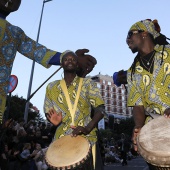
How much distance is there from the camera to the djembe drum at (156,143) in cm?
199

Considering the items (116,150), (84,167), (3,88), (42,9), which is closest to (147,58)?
(84,167)

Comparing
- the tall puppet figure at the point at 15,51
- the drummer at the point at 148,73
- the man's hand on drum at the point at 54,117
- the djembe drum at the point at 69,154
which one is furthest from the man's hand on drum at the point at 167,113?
the tall puppet figure at the point at 15,51

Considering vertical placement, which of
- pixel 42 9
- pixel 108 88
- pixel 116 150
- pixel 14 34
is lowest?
pixel 116 150

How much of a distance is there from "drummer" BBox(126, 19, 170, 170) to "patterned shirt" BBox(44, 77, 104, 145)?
1.42 feet

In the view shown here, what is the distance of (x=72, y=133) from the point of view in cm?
283

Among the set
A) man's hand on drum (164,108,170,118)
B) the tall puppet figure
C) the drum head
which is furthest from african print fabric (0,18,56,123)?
man's hand on drum (164,108,170,118)

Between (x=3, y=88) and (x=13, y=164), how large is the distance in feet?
13.7

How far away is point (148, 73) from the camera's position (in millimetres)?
2826

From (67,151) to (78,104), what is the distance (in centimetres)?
60

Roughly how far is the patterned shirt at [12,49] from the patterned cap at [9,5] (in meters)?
0.14

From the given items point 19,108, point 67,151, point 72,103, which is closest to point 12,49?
point 72,103

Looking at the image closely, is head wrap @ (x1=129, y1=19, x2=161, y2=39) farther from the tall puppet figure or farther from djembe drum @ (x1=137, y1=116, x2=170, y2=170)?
djembe drum @ (x1=137, y1=116, x2=170, y2=170)

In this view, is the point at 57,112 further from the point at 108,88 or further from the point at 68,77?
the point at 108,88

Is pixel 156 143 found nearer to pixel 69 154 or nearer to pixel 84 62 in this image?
pixel 69 154
